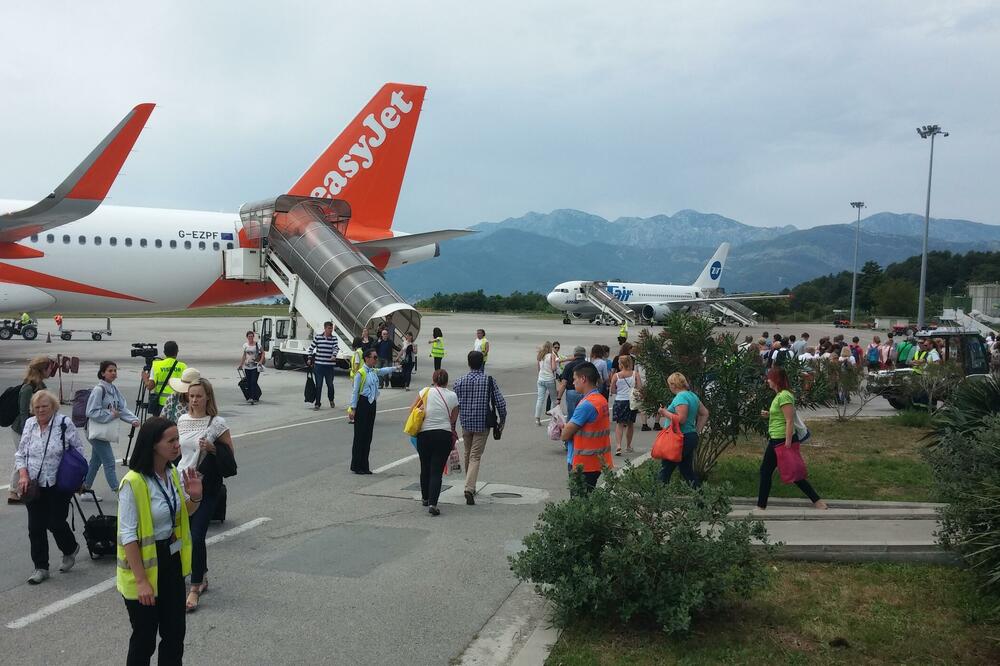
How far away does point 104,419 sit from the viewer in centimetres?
910

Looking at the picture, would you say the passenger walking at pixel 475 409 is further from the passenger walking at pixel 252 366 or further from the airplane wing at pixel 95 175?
the airplane wing at pixel 95 175

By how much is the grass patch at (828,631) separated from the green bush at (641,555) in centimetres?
16

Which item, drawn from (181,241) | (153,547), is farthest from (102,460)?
(181,241)

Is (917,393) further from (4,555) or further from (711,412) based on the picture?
(4,555)

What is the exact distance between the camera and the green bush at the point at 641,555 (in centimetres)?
556

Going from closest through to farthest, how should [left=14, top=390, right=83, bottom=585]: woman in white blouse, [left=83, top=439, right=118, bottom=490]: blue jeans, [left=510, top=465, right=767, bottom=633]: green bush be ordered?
[left=510, top=465, right=767, bottom=633]: green bush, [left=14, top=390, right=83, bottom=585]: woman in white blouse, [left=83, top=439, right=118, bottom=490]: blue jeans

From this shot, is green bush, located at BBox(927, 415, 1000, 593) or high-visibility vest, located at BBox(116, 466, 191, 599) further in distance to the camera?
green bush, located at BBox(927, 415, 1000, 593)

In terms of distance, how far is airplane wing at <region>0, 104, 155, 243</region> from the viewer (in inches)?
635

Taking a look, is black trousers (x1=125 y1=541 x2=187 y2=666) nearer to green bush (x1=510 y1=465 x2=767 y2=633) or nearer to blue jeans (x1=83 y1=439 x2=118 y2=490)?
green bush (x1=510 y1=465 x2=767 y2=633)

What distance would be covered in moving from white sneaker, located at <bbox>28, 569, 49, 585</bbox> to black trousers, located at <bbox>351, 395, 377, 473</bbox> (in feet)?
15.2

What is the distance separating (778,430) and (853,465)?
11.3 ft

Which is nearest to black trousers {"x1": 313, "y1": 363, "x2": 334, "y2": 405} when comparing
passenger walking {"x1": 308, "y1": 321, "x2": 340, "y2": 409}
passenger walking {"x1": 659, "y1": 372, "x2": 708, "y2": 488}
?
passenger walking {"x1": 308, "y1": 321, "x2": 340, "y2": 409}

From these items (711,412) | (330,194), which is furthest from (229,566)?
(330,194)

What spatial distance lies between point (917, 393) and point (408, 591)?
47.6 feet
